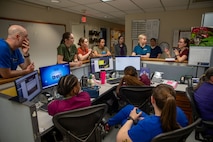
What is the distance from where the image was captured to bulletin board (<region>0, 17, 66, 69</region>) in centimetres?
368

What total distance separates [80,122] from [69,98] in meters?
0.24

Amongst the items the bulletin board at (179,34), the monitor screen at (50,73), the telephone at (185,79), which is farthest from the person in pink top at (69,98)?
the bulletin board at (179,34)

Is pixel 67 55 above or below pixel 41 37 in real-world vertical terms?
below

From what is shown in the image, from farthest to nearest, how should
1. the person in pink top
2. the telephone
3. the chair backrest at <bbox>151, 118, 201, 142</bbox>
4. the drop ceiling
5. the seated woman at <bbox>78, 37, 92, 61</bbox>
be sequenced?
the drop ceiling
the seated woman at <bbox>78, 37, 92, 61</bbox>
the telephone
the person in pink top
the chair backrest at <bbox>151, 118, 201, 142</bbox>

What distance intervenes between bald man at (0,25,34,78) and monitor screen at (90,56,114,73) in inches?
44.5

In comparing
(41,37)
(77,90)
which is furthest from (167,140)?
(41,37)

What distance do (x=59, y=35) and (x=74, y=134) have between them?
3881 millimetres

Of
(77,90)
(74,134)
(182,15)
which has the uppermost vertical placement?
(182,15)

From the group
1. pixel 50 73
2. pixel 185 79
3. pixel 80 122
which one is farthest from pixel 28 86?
pixel 185 79

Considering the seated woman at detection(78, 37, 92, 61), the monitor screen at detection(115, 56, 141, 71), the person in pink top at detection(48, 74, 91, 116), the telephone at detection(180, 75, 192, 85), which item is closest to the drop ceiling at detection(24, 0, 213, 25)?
the seated woman at detection(78, 37, 92, 61)

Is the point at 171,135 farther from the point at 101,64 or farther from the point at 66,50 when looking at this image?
the point at 66,50

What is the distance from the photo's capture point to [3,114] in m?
1.23

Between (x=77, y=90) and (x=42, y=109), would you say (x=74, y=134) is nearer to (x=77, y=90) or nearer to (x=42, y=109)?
(x=77, y=90)

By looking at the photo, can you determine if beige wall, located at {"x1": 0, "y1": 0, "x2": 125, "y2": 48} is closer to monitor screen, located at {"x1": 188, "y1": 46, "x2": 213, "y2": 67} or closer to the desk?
the desk
